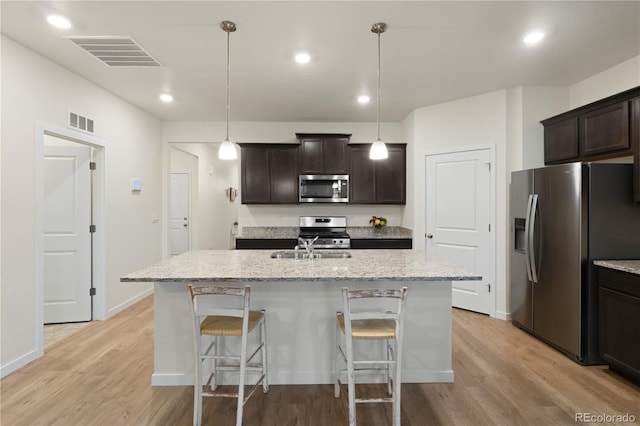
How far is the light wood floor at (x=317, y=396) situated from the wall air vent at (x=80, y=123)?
7.05 feet

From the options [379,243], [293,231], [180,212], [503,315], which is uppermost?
[180,212]

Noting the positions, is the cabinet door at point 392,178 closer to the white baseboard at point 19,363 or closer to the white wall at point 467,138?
the white wall at point 467,138

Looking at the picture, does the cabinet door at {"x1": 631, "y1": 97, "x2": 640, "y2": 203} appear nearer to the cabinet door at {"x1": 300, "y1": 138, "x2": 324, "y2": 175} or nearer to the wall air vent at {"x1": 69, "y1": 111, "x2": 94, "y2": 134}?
the cabinet door at {"x1": 300, "y1": 138, "x2": 324, "y2": 175}

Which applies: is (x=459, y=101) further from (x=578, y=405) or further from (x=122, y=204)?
(x=122, y=204)

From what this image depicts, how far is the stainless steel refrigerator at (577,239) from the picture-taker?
277cm

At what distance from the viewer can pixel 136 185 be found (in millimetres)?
Answer: 4480

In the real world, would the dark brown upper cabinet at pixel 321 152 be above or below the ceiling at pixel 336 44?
below

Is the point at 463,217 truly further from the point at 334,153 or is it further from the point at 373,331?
the point at 373,331

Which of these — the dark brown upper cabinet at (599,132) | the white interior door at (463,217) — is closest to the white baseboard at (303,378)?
the white interior door at (463,217)

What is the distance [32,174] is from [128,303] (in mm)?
2106

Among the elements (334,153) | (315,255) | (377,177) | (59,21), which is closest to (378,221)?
(377,177)

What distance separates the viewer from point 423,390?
95.7 inches

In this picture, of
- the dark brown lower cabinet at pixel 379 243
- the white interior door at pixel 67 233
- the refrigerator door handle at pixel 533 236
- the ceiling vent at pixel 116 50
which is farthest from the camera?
the dark brown lower cabinet at pixel 379 243

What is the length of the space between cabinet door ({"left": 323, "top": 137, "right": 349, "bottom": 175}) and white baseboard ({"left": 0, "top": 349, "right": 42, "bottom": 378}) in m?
3.76
